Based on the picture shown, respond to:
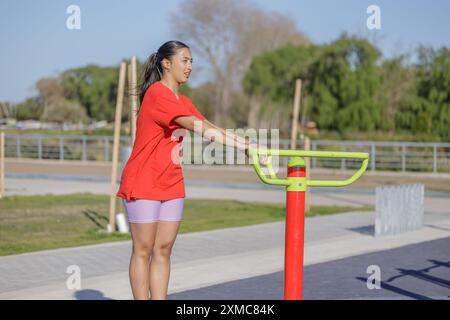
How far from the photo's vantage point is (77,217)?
46.8 feet

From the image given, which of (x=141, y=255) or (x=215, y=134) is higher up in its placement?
(x=215, y=134)

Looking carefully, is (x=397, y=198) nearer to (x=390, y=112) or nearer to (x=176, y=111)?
(x=176, y=111)

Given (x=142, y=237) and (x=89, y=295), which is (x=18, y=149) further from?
(x=142, y=237)

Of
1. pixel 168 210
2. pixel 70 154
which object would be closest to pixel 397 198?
pixel 168 210

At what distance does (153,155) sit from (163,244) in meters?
0.58

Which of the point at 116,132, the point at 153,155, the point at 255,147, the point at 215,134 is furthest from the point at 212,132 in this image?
the point at 116,132

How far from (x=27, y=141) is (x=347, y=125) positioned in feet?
52.4

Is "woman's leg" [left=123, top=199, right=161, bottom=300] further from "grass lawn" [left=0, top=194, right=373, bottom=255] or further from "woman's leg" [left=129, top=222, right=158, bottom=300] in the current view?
"grass lawn" [left=0, top=194, right=373, bottom=255]

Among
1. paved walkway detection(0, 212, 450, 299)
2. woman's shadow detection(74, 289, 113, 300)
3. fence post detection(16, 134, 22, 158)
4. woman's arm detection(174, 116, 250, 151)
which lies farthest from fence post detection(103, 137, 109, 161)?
woman's arm detection(174, 116, 250, 151)

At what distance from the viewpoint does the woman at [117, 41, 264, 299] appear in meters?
4.92

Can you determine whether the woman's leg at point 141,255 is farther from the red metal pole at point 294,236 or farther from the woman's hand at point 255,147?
the red metal pole at point 294,236

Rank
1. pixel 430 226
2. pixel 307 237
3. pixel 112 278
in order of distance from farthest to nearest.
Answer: pixel 430 226 < pixel 307 237 < pixel 112 278

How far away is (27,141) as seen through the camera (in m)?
39.0

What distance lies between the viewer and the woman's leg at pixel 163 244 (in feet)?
16.7
